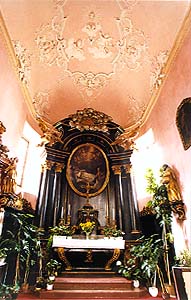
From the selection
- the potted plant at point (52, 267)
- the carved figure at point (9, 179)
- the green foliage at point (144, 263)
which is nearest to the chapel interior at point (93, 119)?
the carved figure at point (9, 179)

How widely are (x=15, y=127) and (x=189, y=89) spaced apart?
4.50 meters

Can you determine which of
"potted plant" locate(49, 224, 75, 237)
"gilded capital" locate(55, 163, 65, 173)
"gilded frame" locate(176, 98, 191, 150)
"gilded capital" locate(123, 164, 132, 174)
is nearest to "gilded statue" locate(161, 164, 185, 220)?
"gilded frame" locate(176, 98, 191, 150)

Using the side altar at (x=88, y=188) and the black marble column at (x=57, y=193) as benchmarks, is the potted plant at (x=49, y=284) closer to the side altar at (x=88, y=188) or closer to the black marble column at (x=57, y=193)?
the side altar at (x=88, y=188)

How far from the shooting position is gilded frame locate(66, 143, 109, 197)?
7.42 meters

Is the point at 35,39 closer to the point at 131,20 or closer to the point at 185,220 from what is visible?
the point at 131,20

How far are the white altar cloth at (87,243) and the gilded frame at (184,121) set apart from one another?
2936mm

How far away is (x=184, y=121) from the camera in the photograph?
5.06 metres

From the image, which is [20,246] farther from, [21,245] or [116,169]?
[116,169]

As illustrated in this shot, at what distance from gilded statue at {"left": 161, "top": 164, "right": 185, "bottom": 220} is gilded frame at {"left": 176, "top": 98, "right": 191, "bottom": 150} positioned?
758 mm

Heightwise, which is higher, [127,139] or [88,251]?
[127,139]

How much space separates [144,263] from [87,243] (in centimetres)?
151

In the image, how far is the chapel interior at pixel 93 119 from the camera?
5.25 m

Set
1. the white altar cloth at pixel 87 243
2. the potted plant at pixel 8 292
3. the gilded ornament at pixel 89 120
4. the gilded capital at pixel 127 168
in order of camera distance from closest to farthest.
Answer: the potted plant at pixel 8 292, the white altar cloth at pixel 87 243, the gilded capital at pixel 127 168, the gilded ornament at pixel 89 120

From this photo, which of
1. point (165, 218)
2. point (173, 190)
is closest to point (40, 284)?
point (165, 218)
